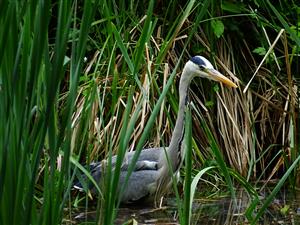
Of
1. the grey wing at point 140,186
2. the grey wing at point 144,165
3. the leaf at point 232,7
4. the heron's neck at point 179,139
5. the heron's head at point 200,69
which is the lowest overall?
the grey wing at point 140,186

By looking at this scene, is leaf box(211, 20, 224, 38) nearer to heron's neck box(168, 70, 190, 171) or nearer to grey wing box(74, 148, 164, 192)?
heron's neck box(168, 70, 190, 171)

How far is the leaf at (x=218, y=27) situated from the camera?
5.39 metres

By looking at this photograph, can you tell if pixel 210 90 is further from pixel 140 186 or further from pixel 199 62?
pixel 140 186

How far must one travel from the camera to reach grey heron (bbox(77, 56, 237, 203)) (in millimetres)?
4992

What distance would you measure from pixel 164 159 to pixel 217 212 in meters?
0.55

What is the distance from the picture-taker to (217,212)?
4711mm

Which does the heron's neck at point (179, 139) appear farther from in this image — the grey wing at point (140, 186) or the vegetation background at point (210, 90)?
the grey wing at point (140, 186)

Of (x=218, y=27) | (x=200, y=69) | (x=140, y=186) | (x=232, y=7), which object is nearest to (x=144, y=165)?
(x=140, y=186)

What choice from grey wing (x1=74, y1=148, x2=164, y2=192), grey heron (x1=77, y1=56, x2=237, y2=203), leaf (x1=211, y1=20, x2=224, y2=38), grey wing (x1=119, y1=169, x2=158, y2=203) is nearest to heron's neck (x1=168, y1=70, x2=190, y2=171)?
grey heron (x1=77, y1=56, x2=237, y2=203)

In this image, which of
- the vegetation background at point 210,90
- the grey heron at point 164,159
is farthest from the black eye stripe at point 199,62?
the vegetation background at point 210,90

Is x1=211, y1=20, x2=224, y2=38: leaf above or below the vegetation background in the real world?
above

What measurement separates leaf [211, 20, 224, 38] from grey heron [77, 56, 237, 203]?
332mm

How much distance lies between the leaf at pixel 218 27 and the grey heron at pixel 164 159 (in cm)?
33

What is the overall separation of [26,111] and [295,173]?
339 cm
